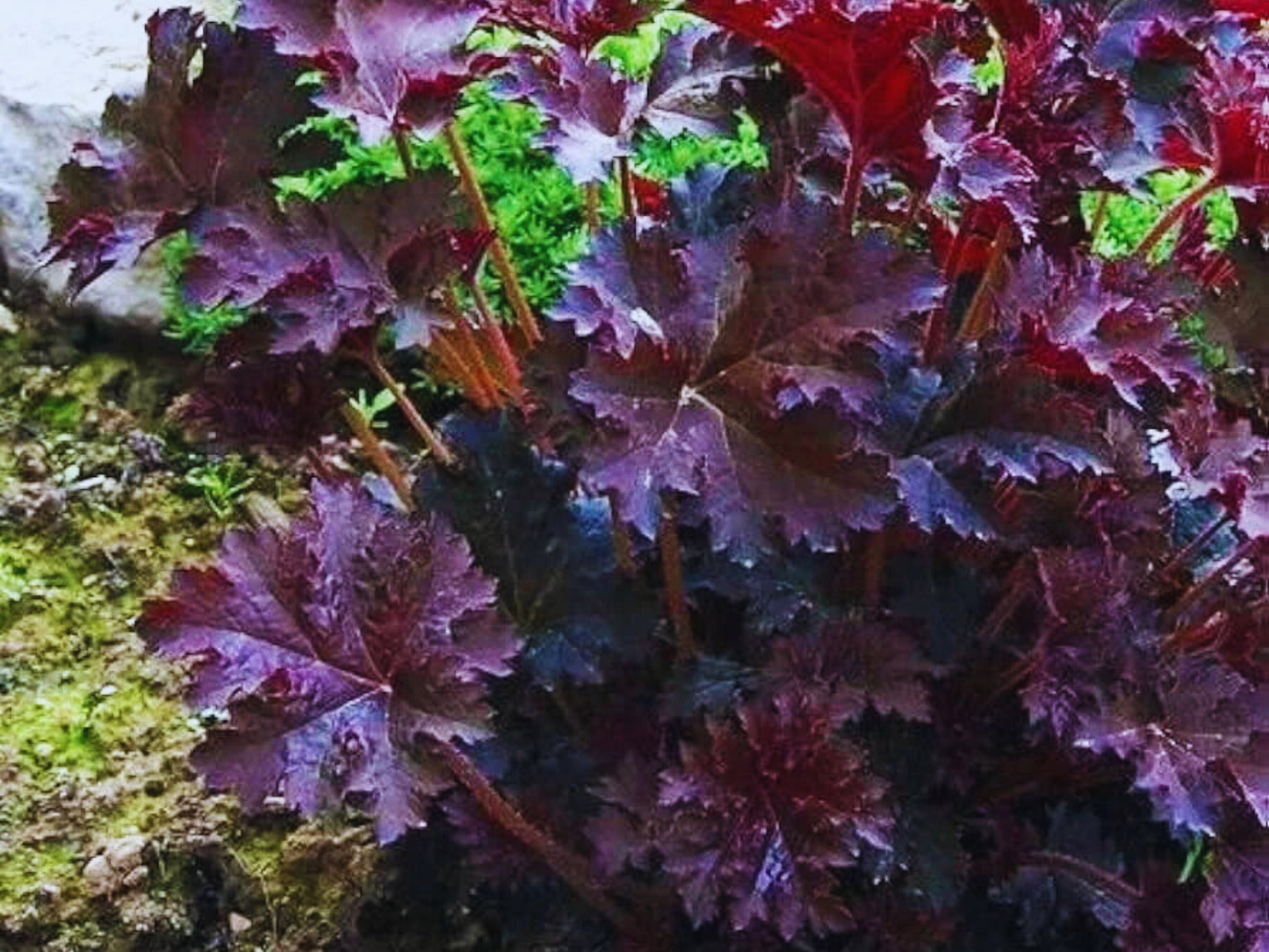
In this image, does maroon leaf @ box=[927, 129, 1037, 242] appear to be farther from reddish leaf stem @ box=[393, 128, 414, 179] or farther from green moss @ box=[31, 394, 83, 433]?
green moss @ box=[31, 394, 83, 433]

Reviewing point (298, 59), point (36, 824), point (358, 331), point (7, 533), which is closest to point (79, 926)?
point (36, 824)

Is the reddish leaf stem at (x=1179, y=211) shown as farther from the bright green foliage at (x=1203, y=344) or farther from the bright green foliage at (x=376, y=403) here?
the bright green foliage at (x=376, y=403)

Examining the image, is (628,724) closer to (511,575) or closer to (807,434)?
(511,575)

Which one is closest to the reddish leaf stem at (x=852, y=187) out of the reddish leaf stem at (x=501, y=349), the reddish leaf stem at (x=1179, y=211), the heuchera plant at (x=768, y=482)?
the heuchera plant at (x=768, y=482)

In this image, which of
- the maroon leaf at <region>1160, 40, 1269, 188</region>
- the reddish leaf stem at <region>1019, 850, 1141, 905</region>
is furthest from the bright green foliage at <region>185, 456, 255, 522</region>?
the maroon leaf at <region>1160, 40, 1269, 188</region>

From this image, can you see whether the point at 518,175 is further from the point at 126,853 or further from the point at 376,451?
the point at 126,853

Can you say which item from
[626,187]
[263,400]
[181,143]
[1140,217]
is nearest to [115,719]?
[263,400]

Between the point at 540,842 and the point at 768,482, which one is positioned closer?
the point at 768,482
